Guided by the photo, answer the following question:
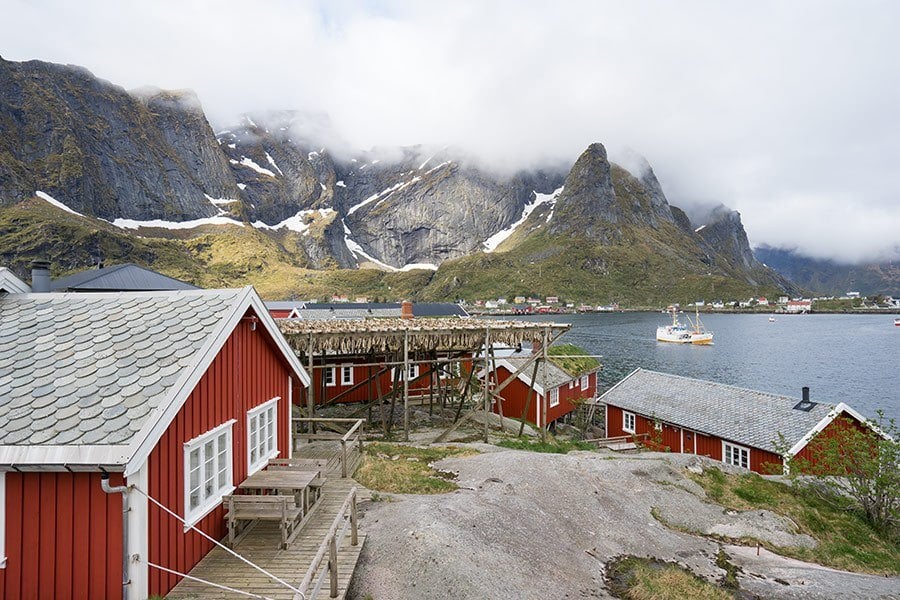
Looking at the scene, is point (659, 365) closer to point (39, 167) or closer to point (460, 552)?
point (460, 552)

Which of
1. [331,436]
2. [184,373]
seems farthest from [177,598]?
[331,436]

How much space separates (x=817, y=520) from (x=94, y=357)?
1876cm

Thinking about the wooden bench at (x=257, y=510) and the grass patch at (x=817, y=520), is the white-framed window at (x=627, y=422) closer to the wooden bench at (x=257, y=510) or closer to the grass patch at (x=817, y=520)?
the grass patch at (x=817, y=520)

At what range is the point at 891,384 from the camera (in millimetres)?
61781

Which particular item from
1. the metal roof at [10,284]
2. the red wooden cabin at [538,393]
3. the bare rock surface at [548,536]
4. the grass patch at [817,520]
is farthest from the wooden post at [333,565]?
the red wooden cabin at [538,393]

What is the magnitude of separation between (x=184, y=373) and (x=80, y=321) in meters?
2.97

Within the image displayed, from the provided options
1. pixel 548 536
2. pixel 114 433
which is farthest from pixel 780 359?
pixel 114 433

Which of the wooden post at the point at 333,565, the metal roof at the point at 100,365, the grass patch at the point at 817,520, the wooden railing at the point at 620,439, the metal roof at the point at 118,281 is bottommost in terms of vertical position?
the wooden railing at the point at 620,439


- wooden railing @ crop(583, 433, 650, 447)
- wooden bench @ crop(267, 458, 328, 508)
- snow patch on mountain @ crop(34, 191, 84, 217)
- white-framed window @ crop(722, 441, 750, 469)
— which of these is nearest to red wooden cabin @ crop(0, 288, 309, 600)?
wooden bench @ crop(267, 458, 328, 508)

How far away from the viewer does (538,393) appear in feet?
104

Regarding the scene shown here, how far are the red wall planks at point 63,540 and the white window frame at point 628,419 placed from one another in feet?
97.1

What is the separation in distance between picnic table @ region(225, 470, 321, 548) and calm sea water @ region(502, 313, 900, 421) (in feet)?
127

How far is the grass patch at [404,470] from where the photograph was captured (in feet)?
40.2

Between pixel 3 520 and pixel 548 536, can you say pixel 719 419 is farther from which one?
pixel 3 520
